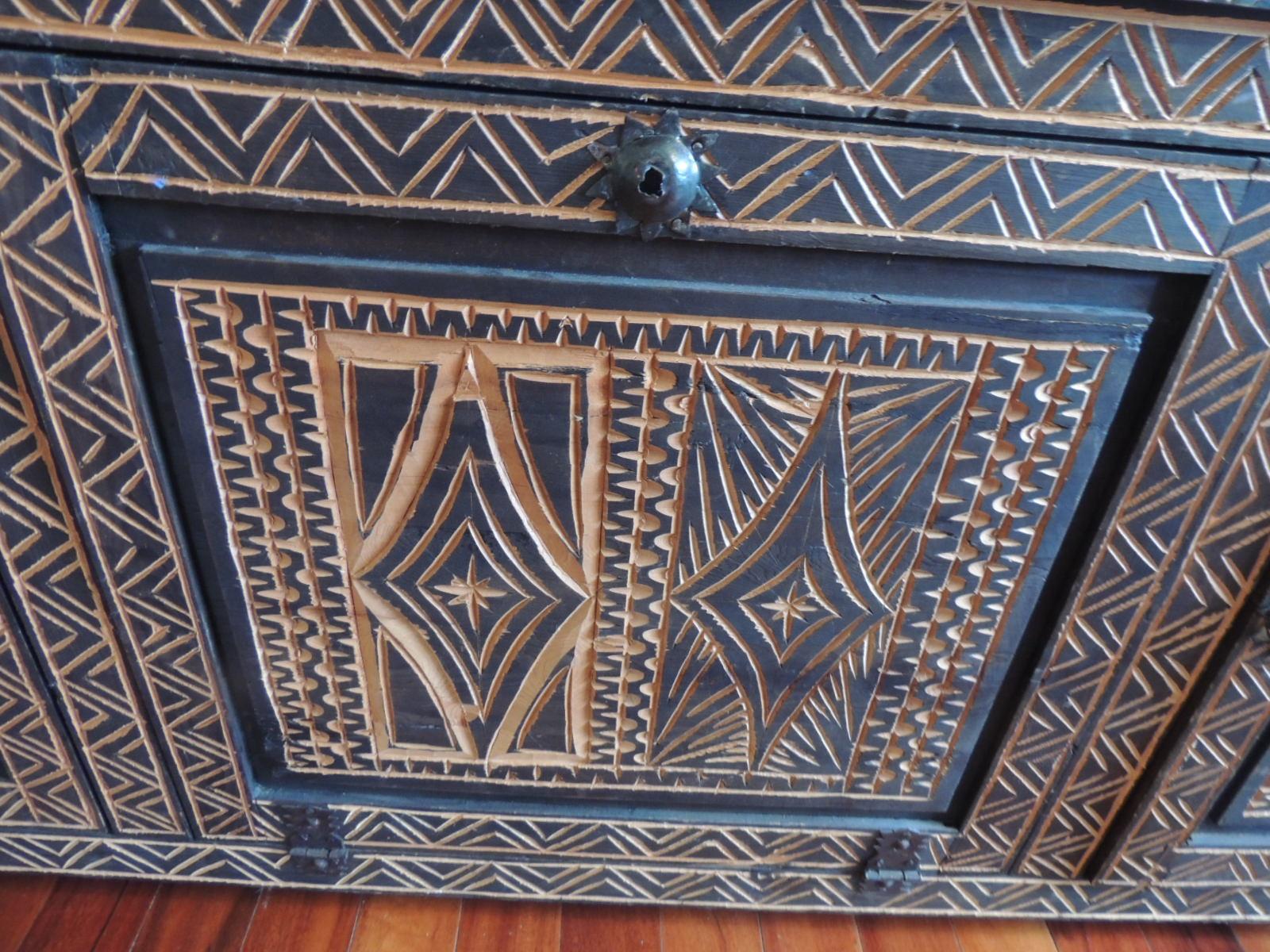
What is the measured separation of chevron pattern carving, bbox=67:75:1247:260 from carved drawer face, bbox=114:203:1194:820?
0.03 meters

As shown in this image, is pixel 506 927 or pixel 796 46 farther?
pixel 506 927

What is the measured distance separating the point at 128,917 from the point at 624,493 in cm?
74

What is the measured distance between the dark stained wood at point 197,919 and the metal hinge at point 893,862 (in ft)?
2.22

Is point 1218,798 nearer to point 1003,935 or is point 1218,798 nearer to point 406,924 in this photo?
point 1003,935

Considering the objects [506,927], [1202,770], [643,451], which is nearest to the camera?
[643,451]

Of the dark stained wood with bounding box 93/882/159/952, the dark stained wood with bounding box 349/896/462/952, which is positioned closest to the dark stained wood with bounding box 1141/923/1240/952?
the dark stained wood with bounding box 349/896/462/952

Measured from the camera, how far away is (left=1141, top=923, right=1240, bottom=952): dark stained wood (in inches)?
42.2

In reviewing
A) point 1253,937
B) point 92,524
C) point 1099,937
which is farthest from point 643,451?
point 1253,937

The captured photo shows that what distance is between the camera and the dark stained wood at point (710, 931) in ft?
3.41

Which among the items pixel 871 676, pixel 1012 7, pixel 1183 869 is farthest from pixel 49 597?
pixel 1183 869

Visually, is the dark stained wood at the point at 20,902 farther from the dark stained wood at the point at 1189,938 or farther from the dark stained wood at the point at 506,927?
the dark stained wood at the point at 1189,938

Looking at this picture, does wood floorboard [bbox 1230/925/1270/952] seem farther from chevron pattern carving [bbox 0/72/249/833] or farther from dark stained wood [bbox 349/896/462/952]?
chevron pattern carving [bbox 0/72/249/833]

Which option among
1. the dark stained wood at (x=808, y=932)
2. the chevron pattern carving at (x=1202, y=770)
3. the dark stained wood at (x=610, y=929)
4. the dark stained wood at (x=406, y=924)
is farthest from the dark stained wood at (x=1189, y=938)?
the dark stained wood at (x=406, y=924)

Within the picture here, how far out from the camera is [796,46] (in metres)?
0.64
